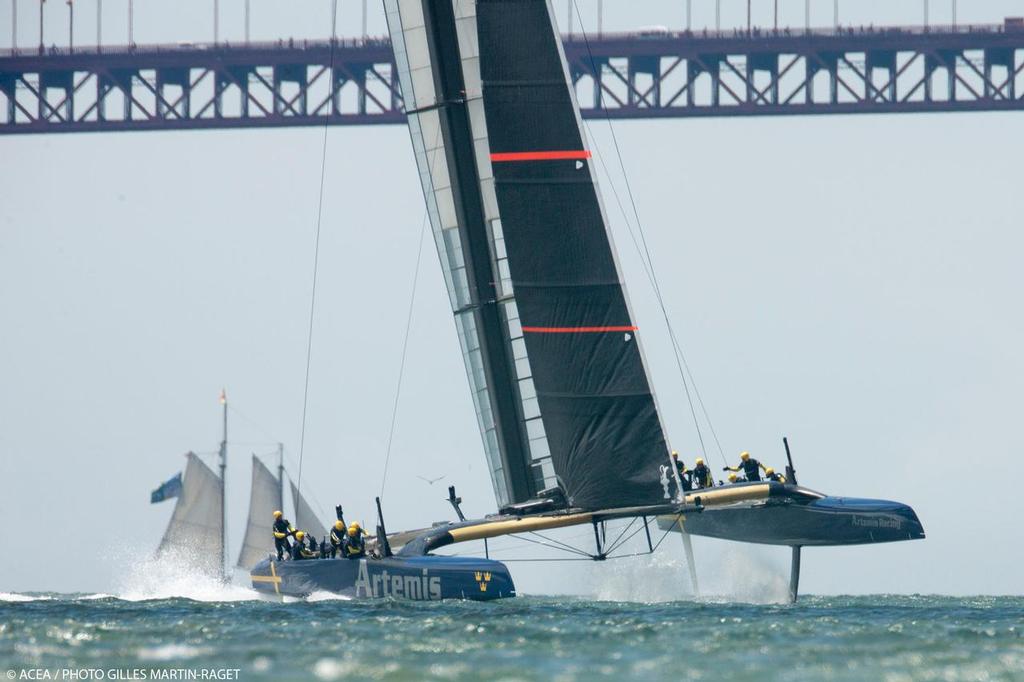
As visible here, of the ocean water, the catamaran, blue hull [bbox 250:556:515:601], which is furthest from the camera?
the catamaran

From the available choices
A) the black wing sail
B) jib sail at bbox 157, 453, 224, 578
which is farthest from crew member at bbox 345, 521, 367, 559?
jib sail at bbox 157, 453, 224, 578

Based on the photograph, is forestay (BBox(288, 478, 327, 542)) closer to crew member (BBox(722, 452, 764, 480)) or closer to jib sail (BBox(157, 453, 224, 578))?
jib sail (BBox(157, 453, 224, 578))

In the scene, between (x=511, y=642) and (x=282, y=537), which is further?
(x=282, y=537)

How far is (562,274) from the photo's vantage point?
19.9m

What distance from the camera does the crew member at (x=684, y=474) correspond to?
21.4m

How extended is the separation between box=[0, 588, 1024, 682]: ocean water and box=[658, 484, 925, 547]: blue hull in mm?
1533

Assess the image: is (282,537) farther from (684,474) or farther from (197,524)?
(197,524)

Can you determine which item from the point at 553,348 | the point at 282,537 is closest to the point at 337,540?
the point at 282,537

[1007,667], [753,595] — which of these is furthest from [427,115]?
[1007,667]

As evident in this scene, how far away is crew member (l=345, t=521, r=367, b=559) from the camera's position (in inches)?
819

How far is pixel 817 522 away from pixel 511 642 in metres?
7.22

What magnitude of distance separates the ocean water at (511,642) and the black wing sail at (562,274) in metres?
1.49

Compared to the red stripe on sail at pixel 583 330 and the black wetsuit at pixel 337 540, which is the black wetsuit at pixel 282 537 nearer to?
the black wetsuit at pixel 337 540

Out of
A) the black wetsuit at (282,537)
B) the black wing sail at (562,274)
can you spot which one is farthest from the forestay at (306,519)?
the black wing sail at (562,274)
